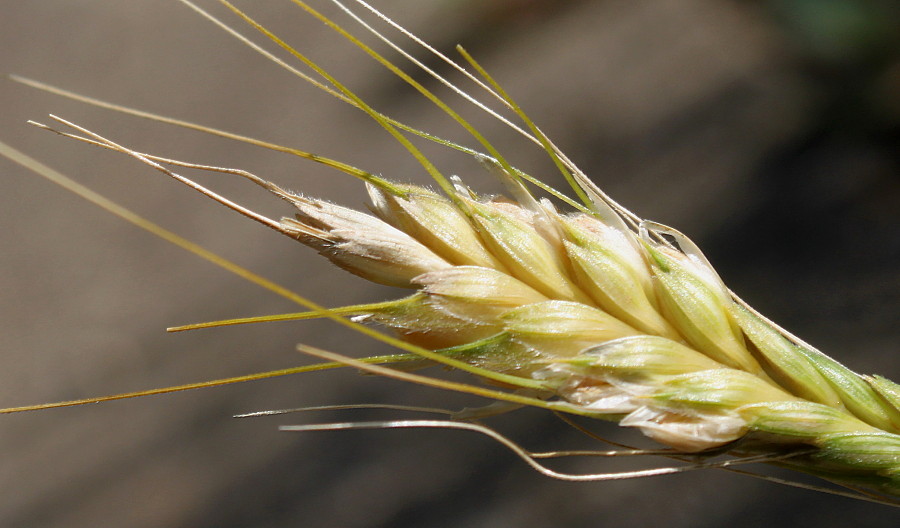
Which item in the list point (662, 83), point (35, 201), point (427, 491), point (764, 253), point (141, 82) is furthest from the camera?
point (141, 82)

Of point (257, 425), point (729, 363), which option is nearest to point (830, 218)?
point (257, 425)

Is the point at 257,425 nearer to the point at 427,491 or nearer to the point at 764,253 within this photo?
the point at 427,491

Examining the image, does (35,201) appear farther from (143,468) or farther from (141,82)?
(143,468)

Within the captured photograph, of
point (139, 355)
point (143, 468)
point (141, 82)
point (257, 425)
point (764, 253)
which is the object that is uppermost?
point (141, 82)

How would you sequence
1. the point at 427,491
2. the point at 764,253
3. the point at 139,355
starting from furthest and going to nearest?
the point at 139,355 < the point at 764,253 < the point at 427,491

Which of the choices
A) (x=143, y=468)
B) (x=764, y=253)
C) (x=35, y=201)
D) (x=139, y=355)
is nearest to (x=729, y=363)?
(x=764, y=253)

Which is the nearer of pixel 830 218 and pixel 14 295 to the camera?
pixel 830 218

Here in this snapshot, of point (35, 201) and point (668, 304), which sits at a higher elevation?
point (35, 201)
